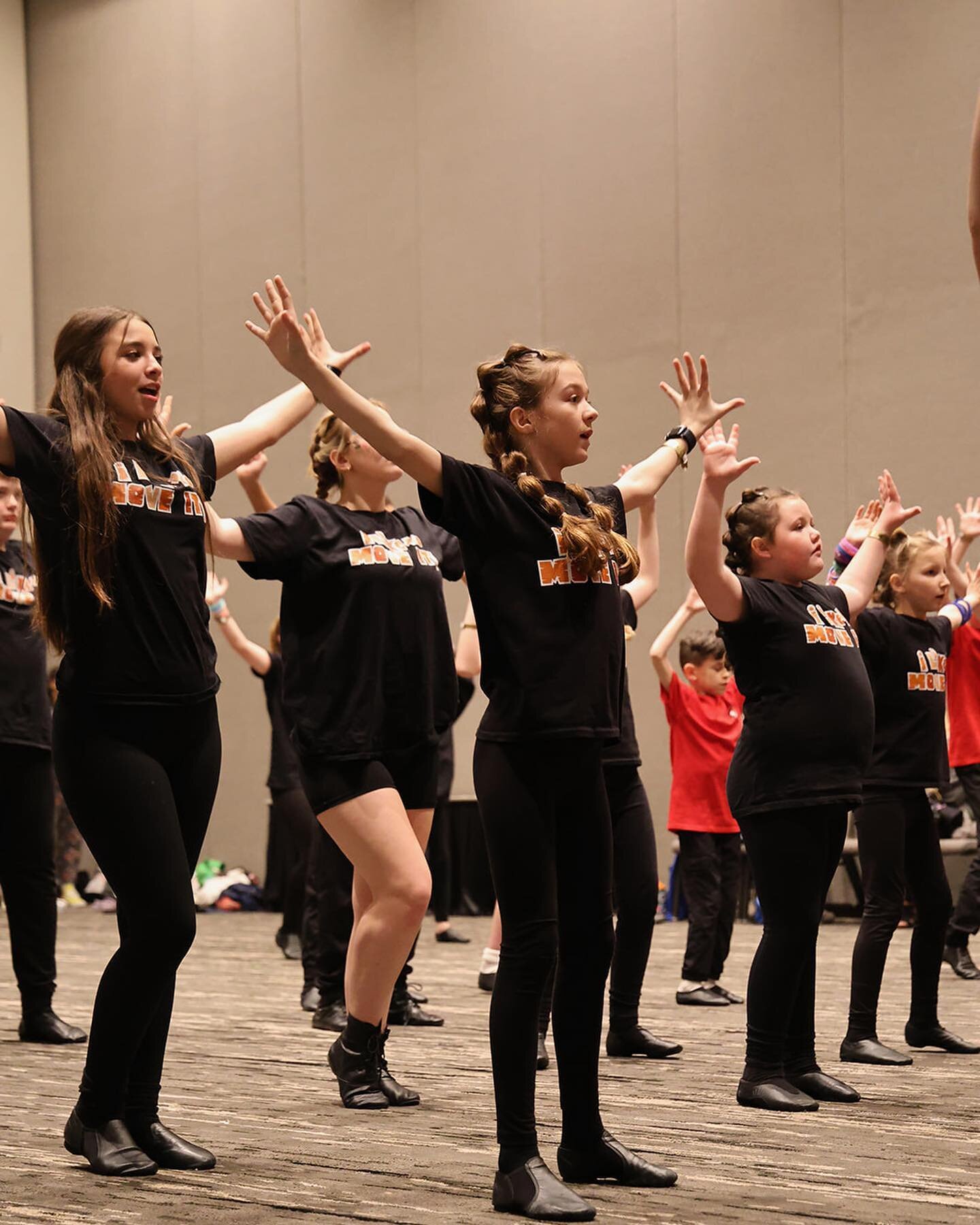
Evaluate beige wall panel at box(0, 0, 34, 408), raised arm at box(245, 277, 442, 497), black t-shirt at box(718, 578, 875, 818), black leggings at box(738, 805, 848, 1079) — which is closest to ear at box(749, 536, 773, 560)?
black t-shirt at box(718, 578, 875, 818)

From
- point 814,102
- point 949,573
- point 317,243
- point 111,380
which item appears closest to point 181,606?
point 111,380

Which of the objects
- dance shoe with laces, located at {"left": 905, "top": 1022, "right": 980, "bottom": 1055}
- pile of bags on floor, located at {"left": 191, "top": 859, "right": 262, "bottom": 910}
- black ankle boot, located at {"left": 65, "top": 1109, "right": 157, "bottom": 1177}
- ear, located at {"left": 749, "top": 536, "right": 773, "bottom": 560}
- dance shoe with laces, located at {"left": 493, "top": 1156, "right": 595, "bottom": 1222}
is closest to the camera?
dance shoe with laces, located at {"left": 493, "top": 1156, "right": 595, "bottom": 1222}

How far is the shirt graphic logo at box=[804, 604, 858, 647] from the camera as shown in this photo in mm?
3564

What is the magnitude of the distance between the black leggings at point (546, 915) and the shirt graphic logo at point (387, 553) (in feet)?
3.92

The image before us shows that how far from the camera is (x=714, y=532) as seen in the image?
3.24m

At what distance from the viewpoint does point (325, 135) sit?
11367 mm

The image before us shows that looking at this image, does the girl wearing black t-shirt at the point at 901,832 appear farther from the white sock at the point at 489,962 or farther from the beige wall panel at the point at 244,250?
the beige wall panel at the point at 244,250

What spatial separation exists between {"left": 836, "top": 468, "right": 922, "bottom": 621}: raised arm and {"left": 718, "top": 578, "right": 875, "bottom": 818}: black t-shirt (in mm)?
225

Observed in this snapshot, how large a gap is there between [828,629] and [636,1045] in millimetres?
1327

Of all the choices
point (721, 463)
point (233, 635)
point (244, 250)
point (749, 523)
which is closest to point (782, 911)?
point (749, 523)

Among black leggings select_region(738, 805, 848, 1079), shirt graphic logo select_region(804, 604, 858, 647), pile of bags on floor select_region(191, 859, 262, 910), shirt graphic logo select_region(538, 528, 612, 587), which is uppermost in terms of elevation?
shirt graphic logo select_region(538, 528, 612, 587)

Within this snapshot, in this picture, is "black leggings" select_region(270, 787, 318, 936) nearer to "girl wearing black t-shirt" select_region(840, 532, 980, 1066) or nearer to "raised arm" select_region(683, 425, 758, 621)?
"girl wearing black t-shirt" select_region(840, 532, 980, 1066)

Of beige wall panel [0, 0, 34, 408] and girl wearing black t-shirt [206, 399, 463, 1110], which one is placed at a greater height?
beige wall panel [0, 0, 34, 408]

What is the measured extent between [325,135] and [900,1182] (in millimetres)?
9955
